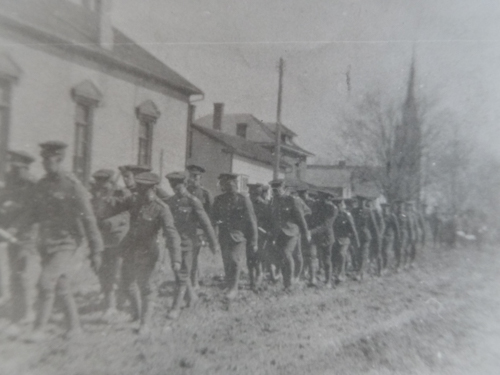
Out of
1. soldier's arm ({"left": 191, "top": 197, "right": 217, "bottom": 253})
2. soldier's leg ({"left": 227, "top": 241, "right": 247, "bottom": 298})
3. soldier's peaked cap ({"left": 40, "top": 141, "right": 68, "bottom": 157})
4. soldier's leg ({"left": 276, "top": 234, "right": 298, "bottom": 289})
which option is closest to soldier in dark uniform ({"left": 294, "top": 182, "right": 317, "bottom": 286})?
soldier's leg ({"left": 276, "top": 234, "right": 298, "bottom": 289})

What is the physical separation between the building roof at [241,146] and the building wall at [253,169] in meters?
0.11

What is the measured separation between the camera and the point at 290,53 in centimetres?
523

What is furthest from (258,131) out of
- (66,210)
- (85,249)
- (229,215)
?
(66,210)

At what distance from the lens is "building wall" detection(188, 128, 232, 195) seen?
7.96m

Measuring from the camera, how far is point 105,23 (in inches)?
199

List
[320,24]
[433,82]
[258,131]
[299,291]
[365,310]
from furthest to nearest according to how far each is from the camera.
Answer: [258,131] → [299,291] → [365,310] → [433,82] → [320,24]

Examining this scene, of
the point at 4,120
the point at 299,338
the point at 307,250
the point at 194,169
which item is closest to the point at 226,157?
the point at 307,250

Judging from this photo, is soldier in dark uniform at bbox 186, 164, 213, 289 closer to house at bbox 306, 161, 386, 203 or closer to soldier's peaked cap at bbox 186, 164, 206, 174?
soldier's peaked cap at bbox 186, 164, 206, 174

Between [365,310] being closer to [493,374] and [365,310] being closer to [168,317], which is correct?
[493,374]

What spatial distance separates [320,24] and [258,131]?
13.7 feet

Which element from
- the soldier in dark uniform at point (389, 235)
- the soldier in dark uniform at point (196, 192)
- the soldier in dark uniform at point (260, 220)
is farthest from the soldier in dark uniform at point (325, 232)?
the soldier in dark uniform at point (196, 192)

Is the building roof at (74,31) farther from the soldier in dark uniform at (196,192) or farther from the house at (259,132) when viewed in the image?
the soldier in dark uniform at (196,192)

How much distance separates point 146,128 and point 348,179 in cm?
390

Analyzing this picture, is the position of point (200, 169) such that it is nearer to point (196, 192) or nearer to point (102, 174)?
point (196, 192)
